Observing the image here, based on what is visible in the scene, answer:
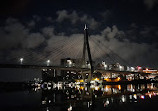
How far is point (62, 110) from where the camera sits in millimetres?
15398

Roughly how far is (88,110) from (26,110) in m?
7.09

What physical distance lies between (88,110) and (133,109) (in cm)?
486

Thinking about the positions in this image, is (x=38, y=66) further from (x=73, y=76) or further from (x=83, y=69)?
(x=73, y=76)

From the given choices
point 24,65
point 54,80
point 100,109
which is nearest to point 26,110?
point 100,109

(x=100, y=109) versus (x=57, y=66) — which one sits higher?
(x=57, y=66)

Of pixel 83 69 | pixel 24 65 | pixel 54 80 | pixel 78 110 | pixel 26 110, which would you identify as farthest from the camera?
pixel 54 80

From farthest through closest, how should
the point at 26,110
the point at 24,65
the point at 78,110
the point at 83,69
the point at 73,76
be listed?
the point at 73,76
the point at 83,69
the point at 24,65
the point at 26,110
the point at 78,110

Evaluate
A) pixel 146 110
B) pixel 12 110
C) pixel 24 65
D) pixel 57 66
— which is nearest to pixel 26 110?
pixel 12 110

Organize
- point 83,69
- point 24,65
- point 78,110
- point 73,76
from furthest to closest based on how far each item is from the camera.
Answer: point 73,76
point 83,69
point 24,65
point 78,110

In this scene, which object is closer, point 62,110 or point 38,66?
point 62,110

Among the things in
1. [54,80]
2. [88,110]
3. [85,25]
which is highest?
[85,25]

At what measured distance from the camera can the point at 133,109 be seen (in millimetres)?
15805

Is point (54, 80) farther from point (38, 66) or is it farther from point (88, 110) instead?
point (88, 110)

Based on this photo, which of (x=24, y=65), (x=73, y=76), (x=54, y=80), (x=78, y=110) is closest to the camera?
(x=78, y=110)
